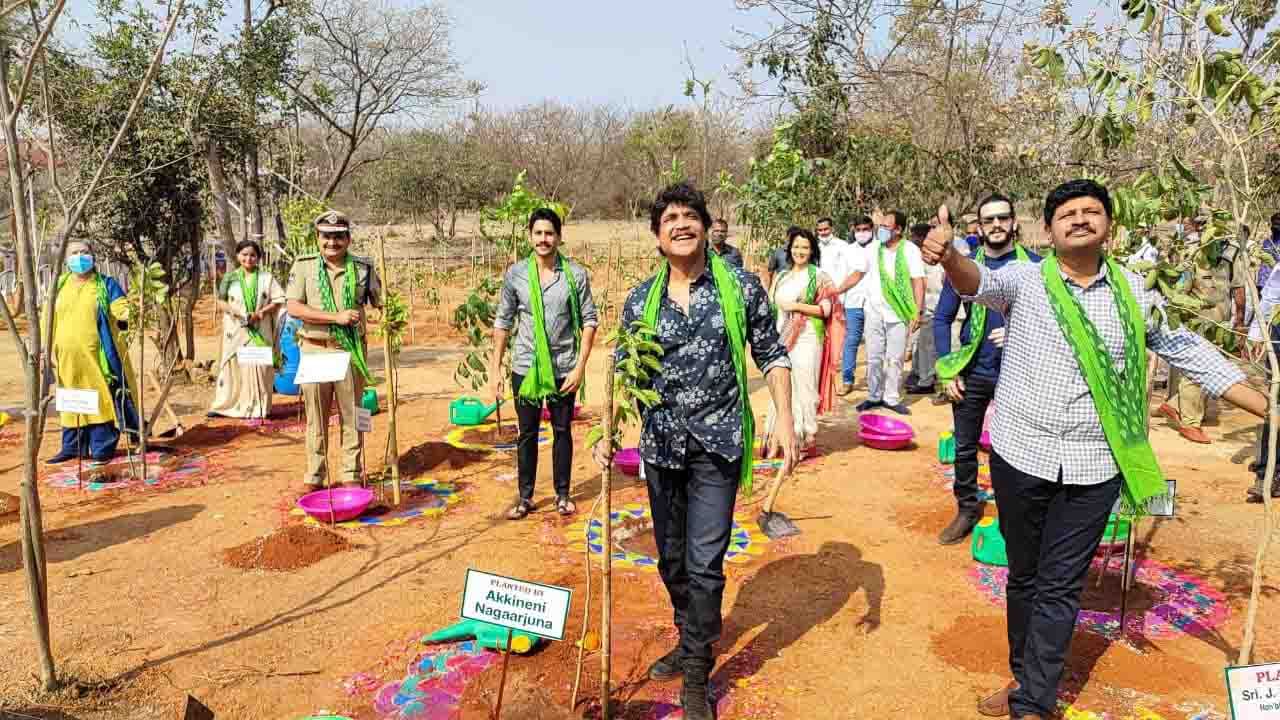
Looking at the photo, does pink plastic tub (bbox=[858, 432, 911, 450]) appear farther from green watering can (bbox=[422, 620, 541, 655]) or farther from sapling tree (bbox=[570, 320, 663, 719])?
sapling tree (bbox=[570, 320, 663, 719])

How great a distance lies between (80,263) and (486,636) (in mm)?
Answer: 4376

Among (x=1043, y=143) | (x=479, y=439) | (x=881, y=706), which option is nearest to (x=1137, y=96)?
(x=881, y=706)

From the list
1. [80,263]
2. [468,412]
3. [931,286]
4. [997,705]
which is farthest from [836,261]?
[80,263]

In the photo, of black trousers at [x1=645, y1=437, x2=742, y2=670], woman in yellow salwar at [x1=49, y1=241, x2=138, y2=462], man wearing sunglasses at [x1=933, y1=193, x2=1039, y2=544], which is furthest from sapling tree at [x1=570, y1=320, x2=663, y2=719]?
woman in yellow salwar at [x1=49, y1=241, x2=138, y2=462]

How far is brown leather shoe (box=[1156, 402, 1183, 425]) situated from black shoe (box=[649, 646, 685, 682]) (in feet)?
20.0

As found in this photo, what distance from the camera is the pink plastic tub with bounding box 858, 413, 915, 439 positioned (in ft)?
21.2

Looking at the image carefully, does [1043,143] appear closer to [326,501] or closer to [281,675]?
[326,501]

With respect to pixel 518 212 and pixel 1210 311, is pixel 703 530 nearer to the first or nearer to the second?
pixel 518 212

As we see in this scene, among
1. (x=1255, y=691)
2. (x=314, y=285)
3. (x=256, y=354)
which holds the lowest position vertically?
(x=1255, y=691)

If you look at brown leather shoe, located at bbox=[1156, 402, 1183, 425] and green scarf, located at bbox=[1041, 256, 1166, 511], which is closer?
green scarf, located at bbox=[1041, 256, 1166, 511]

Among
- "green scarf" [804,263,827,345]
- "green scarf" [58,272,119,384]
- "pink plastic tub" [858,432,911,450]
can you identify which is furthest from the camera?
"pink plastic tub" [858,432,911,450]

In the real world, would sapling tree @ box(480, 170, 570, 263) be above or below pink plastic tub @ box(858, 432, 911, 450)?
above

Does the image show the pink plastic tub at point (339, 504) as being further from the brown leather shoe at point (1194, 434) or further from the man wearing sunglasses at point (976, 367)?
the brown leather shoe at point (1194, 434)

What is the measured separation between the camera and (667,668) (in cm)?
309
